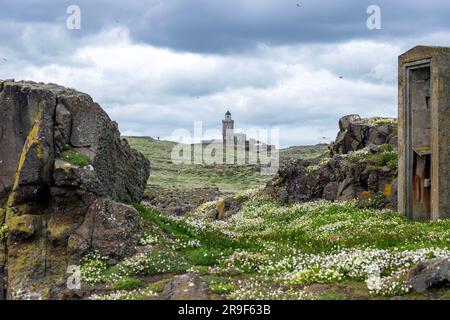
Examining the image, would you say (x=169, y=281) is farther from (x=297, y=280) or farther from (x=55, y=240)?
(x=55, y=240)

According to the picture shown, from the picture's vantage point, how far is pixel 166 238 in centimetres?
2317

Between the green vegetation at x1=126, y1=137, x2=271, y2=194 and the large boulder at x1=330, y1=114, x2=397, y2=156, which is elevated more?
the large boulder at x1=330, y1=114, x2=397, y2=156

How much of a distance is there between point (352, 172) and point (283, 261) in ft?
64.6

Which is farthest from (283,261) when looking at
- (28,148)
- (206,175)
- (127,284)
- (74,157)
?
(206,175)

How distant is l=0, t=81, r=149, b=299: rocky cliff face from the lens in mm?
21156

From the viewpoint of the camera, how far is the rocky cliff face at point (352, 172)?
3706cm

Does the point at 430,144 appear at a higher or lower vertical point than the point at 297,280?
higher

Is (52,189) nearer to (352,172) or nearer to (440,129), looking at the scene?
(440,129)

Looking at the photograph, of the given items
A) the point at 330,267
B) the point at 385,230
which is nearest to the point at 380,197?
the point at 385,230

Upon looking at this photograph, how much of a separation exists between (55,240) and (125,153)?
6.20 metres

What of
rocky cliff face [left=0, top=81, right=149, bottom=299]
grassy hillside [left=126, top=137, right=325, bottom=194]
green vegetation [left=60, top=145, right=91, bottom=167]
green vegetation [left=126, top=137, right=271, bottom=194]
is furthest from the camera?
green vegetation [left=126, top=137, right=271, bottom=194]

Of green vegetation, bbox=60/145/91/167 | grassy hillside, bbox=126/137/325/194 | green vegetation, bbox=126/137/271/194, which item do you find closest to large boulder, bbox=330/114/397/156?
green vegetation, bbox=60/145/91/167

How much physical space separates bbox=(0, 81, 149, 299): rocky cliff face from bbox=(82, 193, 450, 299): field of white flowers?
117 centimetres

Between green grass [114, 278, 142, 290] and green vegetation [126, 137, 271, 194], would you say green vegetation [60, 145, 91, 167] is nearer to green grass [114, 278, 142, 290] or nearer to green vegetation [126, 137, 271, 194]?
green grass [114, 278, 142, 290]
